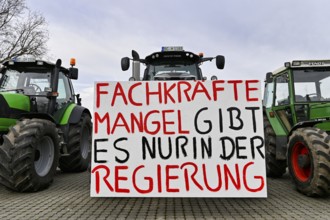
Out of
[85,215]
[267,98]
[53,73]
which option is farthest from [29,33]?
[85,215]

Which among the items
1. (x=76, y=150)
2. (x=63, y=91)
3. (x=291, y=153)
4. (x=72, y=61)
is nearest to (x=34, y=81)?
(x=63, y=91)

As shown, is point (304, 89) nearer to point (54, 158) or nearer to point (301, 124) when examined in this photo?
point (301, 124)

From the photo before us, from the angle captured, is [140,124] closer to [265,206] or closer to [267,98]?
[265,206]

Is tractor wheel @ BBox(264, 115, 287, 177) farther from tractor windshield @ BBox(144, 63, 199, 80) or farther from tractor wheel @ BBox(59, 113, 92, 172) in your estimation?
tractor wheel @ BBox(59, 113, 92, 172)

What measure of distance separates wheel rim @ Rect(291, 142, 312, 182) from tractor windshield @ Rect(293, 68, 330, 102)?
1.09 m

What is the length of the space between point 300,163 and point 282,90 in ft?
5.83

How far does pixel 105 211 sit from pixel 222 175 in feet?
4.63

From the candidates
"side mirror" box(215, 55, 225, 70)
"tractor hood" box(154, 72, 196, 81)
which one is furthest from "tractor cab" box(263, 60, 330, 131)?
"tractor hood" box(154, 72, 196, 81)

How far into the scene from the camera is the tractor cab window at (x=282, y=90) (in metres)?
5.54

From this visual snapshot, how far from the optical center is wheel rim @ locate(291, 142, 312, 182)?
442 cm

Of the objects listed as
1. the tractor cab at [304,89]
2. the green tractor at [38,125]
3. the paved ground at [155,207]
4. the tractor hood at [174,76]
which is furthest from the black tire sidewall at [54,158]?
the tractor cab at [304,89]

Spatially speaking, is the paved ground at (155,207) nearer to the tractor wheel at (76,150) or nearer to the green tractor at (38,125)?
the green tractor at (38,125)

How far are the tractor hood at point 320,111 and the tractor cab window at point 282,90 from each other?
19.2 inches

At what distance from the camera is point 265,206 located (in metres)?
3.81
